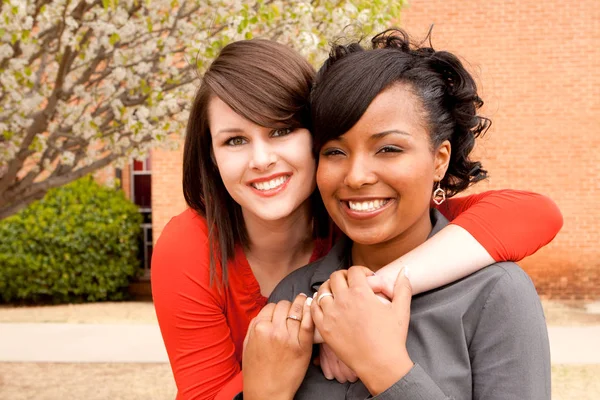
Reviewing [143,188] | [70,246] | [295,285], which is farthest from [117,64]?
[143,188]

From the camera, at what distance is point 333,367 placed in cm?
180

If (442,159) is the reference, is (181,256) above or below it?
below

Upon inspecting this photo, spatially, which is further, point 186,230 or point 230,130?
point 186,230

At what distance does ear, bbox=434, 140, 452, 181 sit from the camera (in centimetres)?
191

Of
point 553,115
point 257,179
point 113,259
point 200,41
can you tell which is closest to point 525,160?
point 553,115

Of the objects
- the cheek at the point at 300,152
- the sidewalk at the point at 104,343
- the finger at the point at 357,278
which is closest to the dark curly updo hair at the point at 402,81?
the cheek at the point at 300,152

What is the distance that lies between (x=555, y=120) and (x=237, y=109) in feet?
29.8

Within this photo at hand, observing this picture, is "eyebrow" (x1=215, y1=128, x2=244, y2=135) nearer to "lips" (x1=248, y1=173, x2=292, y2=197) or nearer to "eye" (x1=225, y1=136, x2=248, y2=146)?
"eye" (x1=225, y1=136, x2=248, y2=146)

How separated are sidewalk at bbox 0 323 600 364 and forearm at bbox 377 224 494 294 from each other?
18.6 ft

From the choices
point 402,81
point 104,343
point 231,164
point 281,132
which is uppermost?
point 402,81

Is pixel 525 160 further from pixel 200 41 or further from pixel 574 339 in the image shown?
pixel 200 41

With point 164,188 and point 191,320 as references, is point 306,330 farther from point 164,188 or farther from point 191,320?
point 164,188

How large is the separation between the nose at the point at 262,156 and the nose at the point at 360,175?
1.44ft

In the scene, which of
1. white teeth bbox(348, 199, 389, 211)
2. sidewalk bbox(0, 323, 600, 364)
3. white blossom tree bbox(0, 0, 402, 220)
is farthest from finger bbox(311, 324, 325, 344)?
sidewalk bbox(0, 323, 600, 364)
